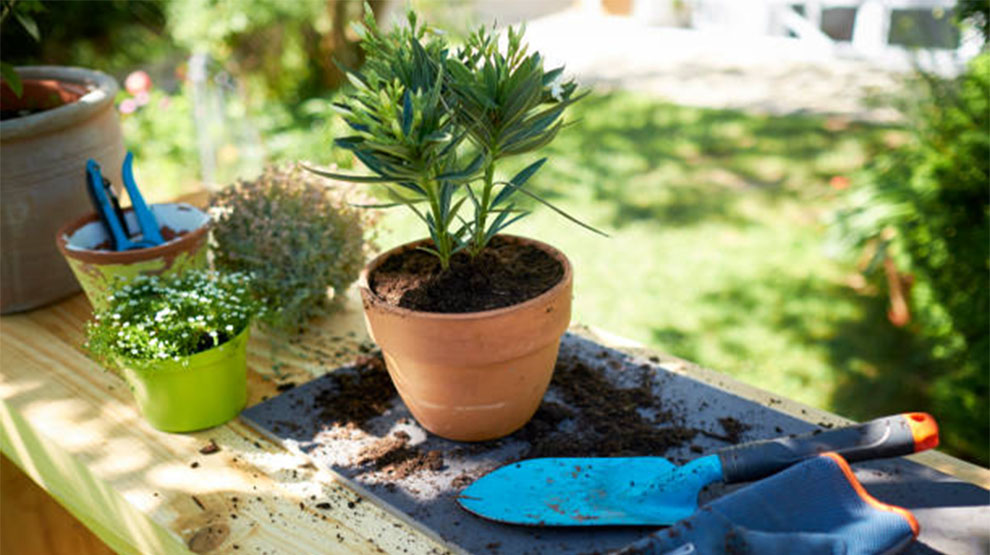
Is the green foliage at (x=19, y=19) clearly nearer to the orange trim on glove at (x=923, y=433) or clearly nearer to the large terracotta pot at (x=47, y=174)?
the large terracotta pot at (x=47, y=174)

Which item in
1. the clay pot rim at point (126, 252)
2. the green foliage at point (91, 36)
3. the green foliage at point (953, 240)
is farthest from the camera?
the green foliage at point (91, 36)

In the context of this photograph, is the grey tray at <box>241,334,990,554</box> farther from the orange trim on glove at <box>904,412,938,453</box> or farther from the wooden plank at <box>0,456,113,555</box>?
the wooden plank at <box>0,456,113,555</box>

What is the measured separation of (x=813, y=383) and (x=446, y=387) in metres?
2.11

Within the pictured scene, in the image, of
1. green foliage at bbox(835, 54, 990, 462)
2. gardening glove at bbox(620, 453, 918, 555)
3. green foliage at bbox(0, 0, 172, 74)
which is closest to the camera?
gardening glove at bbox(620, 453, 918, 555)

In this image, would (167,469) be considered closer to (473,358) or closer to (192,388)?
(192,388)

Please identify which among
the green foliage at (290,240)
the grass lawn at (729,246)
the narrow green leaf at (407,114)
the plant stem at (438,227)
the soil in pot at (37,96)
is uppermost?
the narrow green leaf at (407,114)

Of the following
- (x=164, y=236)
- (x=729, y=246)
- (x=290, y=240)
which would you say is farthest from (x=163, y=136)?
(x=290, y=240)

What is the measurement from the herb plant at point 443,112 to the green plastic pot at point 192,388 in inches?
Result: 14.2

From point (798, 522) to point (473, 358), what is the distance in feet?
1.51

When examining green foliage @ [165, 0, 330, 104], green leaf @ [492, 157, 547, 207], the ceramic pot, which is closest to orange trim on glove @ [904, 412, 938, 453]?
green leaf @ [492, 157, 547, 207]

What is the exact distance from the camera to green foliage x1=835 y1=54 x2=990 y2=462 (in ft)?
7.75

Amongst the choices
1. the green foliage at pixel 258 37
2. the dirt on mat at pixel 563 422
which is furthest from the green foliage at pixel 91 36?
the dirt on mat at pixel 563 422

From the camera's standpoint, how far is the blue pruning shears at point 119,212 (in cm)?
149

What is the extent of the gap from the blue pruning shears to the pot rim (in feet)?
0.39
